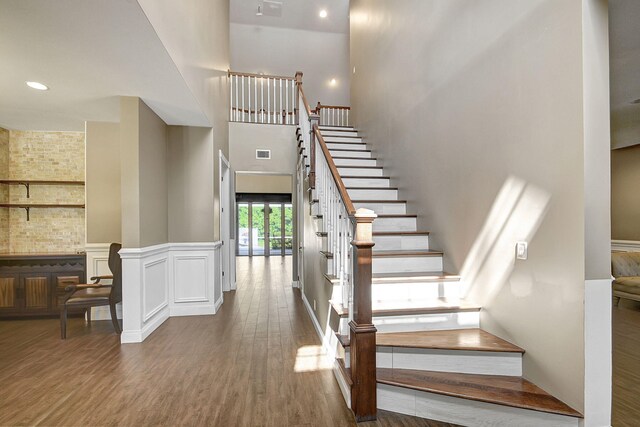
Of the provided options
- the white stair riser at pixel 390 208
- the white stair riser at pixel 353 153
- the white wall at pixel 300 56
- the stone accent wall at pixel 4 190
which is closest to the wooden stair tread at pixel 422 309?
the white stair riser at pixel 390 208

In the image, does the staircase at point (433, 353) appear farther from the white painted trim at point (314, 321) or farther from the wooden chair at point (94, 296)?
the wooden chair at point (94, 296)

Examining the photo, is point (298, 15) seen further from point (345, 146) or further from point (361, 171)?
point (361, 171)

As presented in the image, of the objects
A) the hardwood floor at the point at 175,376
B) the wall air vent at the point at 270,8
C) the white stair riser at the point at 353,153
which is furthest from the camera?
the wall air vent at the point at 270,8

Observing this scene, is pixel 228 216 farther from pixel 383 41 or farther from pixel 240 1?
pixel 240 1

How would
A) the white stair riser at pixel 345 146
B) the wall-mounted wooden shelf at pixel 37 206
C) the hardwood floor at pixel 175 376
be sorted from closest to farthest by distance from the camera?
the hardwood floor at pixel 175 376, the wall-mounted wooden shelf at pixel 37 206, the white stair riser at pixel 345 146

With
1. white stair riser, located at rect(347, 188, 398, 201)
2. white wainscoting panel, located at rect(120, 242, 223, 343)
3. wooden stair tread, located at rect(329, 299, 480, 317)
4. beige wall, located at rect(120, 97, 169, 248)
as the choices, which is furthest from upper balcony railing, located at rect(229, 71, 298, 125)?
wooden stair tread, located at rect(329, 299, 480, 317)

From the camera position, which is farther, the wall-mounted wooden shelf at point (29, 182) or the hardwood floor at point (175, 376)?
the wall-mounted wooden shelf at point (29, 182)

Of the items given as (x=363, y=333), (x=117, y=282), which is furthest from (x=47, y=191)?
(x=363, y=333)

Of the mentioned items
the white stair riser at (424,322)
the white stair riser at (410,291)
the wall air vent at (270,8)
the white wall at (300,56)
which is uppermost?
the wall air vent at (270,8)

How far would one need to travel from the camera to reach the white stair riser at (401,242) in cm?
336

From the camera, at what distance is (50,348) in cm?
321

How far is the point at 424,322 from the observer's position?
8.03 feet

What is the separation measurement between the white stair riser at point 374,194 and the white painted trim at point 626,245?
4.05m

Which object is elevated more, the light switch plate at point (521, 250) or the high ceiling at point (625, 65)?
the high ceiling at point (625, 65)
